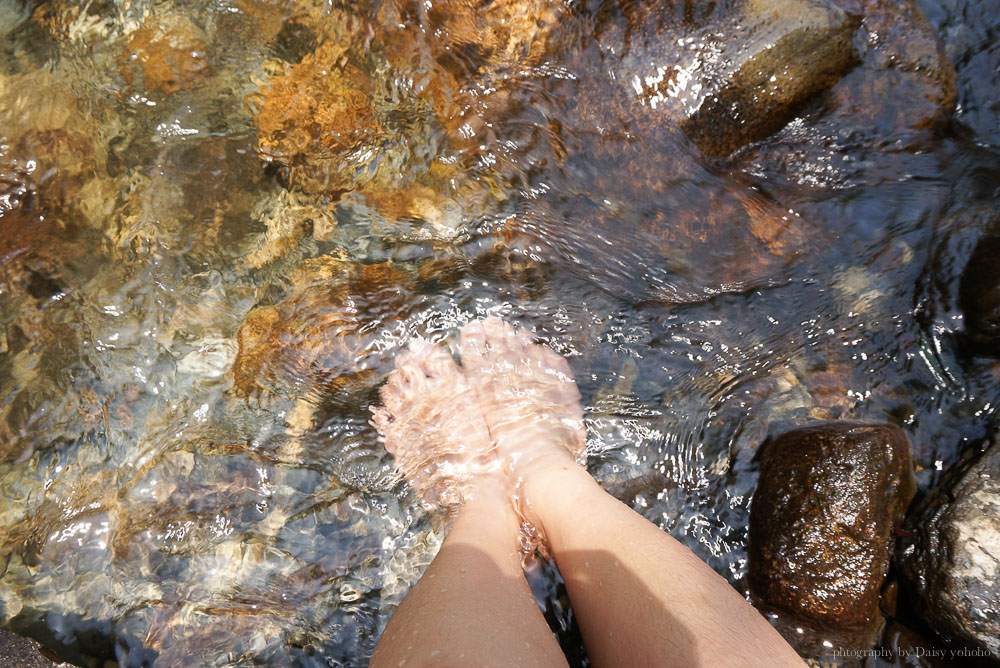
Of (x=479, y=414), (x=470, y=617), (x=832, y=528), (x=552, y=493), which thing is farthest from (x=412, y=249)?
(x=832, y=528)

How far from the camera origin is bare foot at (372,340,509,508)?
2365 mm

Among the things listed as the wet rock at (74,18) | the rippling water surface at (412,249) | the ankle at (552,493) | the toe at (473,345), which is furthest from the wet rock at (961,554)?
the wet rock at (74,18)

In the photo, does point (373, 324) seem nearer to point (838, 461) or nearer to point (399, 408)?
point (399, 408)

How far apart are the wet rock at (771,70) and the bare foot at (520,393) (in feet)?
3.89

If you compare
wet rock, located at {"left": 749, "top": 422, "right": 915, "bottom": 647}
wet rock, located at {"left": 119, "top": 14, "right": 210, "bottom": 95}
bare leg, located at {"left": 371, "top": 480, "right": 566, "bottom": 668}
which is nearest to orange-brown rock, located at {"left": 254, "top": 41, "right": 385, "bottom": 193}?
wet rock, located at {"left": 119, "top": 14, "right": 210, "bottom": 95}

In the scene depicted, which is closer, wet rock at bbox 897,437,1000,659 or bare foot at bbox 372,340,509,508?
wet rock at bbox 897,437,1000,659

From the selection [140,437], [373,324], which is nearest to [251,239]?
[373,324]

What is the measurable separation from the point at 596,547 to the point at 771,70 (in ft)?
6.70

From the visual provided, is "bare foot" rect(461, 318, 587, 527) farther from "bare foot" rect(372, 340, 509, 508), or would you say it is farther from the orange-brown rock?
the orange-brown rock

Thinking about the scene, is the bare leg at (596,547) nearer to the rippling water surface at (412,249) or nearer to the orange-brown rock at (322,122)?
the rippling water surface at (412,249)

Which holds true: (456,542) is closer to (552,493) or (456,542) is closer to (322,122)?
(552,493)

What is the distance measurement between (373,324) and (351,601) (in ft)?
3.65

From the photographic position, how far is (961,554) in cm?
197

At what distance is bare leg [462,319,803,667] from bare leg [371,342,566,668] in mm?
107
